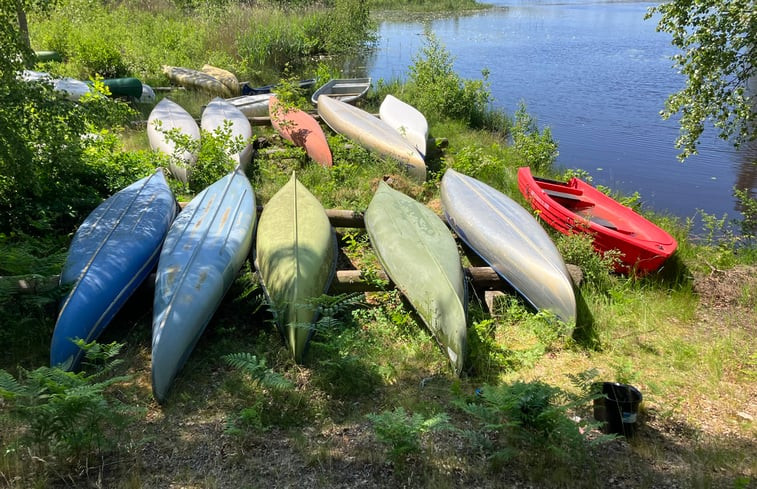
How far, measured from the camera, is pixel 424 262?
14.9 ft

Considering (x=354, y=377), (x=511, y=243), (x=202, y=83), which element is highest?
(x=202, y=83)

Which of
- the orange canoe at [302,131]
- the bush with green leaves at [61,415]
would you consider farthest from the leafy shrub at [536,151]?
the bush with green leaves at [61,415]

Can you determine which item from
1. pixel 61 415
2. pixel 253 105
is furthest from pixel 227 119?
pixel 61 415

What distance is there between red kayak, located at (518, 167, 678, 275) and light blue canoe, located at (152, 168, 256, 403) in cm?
318

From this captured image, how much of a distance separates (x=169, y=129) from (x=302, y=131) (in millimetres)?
1905

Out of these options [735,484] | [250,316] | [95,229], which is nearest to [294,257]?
[250,316]

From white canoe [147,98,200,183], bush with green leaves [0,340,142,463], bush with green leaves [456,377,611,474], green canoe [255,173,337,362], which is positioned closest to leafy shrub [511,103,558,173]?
green canoe [255,173,337,362]

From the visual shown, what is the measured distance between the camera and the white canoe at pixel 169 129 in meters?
6.65

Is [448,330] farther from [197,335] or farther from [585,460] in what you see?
[197,335]

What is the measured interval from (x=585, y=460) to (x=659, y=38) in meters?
22.1

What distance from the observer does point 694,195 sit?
8547 millimetres

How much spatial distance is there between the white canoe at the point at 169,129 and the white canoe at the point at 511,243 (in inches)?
124

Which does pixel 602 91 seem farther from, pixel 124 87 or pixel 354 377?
pixel 354 377

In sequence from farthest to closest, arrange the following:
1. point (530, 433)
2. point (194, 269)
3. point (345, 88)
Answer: point (345, 88) < point (194, 269) < point (530, 433)
